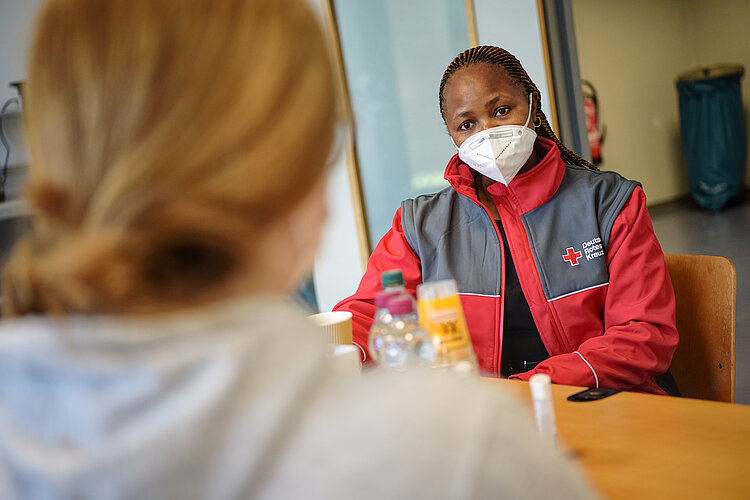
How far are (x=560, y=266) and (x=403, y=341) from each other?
68 cm

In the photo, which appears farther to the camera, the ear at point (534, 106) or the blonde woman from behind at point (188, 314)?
the ear at point (534, 106)

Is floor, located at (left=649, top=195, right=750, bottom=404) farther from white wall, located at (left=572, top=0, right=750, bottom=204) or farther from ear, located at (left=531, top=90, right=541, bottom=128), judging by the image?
ear, located at (left=531, top=90, right=541, bottom=128)

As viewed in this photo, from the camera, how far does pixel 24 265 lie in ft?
1.68

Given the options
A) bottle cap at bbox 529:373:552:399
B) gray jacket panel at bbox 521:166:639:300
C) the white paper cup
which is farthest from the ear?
bottle cap at bbox 529:373:552:399

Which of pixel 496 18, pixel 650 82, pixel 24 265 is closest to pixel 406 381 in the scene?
pixel 24 265

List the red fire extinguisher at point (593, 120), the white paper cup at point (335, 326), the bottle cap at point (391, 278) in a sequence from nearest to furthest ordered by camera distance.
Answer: the bottle cap at point (391, 278) → the white paper cup at point (335, 326) → the red fire extinguisher at point (593, 120)

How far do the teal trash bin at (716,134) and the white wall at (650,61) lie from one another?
1.69ft

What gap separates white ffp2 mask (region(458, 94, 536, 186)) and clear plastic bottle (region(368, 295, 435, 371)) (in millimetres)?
714

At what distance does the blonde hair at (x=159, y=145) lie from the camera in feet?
1.57

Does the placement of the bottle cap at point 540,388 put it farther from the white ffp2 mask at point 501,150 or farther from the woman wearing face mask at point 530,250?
the white ffp2 mask at point 501,150

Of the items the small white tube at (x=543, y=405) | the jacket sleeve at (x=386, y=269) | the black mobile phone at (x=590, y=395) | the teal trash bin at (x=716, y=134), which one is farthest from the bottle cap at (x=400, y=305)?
the teal trash bin at (x=716, y=134)

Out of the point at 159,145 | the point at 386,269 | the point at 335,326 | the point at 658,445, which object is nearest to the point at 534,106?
the point at 386,269

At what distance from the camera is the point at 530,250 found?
5.97 ft

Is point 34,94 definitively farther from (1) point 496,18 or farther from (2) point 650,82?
(2) point 650,82
